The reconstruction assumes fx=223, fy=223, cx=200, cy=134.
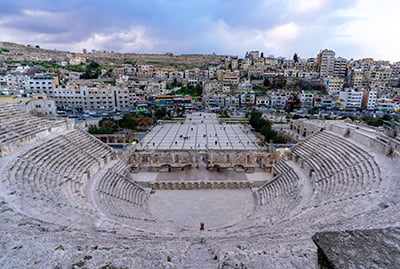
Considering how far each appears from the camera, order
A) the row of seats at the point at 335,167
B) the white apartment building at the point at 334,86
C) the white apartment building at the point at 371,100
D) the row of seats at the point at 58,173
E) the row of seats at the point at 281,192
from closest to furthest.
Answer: the row of seats at the point at 58,173, the row of seats at the point at 335,167, the row of seats at the point at 281,192, the white apartment building at the point at 371,100, the white apartment building at the point at 334,86

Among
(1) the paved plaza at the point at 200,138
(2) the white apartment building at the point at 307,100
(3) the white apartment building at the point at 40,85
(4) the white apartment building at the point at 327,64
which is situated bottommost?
(1) the paved plaza at the point at 200,138

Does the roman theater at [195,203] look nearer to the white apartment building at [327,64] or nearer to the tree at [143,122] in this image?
the tree at [143,122]

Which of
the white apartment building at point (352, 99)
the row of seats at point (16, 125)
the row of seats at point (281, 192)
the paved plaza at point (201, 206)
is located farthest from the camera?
the white apartment building at point (352, 99)

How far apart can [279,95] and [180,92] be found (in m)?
32.4

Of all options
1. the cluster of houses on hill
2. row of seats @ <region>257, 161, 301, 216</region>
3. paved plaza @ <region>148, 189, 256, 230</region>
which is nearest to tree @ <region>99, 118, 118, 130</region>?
the cluster of houses on hill

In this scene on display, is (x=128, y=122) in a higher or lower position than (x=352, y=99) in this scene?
lower

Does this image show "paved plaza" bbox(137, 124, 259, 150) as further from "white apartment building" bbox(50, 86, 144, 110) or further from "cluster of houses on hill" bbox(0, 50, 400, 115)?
"white apartment building" bbox(50, 86, 144, 110)

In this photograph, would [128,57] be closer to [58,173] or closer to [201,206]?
[58,173]

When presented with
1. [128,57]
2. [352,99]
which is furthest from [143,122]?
[128,57]

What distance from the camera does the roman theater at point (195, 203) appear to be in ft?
18.1

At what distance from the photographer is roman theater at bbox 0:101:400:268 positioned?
217 inches

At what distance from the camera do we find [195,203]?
16406mm

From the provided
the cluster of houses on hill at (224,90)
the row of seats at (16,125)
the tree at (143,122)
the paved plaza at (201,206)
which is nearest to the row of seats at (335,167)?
the paved plaza at (201,206)

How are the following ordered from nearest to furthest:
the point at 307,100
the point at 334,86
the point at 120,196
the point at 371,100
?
the point at 120,196
the point at 371,100
the point at 307,100
the point at 334,86
